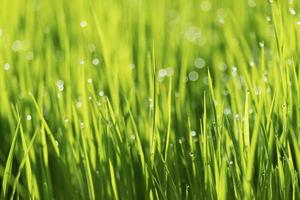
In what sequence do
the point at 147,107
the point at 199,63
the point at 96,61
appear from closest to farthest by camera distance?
1. the point at 147,107
2. the point at 96,61
3. the point at 199,63

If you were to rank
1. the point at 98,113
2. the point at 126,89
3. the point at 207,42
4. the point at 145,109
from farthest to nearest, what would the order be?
the point at 207,42
the point at 126,89
the point at 145,109
the point at 98,113

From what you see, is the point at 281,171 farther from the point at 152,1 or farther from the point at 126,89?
the point at 152,1

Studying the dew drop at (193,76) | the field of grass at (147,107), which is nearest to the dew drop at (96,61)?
the field of grass at (147,107)

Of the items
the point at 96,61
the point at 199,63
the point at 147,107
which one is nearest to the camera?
the point at 147,107

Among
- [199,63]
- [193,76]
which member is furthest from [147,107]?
[199,63]

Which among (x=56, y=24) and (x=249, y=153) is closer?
(x=249, y=153)

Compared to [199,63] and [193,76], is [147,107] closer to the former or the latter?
[193,76]

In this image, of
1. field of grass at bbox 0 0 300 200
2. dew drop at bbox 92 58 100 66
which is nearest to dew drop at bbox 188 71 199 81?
field of grass at bbox 0 0 300 200

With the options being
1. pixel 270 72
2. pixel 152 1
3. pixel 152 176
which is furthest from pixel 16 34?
pixel 152 176
